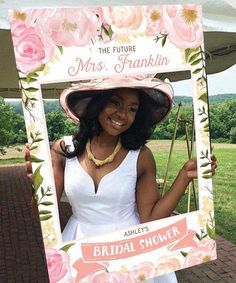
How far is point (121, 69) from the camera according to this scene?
4.93 ft

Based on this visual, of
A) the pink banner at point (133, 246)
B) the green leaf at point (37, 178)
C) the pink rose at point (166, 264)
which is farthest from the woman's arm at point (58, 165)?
the pink rose at point (166, 264)

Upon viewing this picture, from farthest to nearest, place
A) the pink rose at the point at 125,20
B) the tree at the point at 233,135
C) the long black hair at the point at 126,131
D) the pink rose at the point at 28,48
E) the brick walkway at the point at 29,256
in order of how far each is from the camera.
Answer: the brick walkway at the point at 29,256 < the tree at the point at 233,135 < the long black hair at the point at 126,131 < the pink rose at the point at 125,20 < the pink rose at the point at 28,48

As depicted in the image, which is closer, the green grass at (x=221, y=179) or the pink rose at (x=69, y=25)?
the pink rose at (x=69, y=25)

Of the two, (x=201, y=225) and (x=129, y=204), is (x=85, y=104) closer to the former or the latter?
(x=129, y=204)

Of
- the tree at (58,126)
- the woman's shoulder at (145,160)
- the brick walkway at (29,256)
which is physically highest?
the tree at (58,126)

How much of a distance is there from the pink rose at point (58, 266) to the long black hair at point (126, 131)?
333 mm

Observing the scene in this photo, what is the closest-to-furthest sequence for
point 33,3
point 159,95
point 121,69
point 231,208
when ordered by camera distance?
1. point 121,69
2. point 159,95
3. point 33,3
4. point 231,208

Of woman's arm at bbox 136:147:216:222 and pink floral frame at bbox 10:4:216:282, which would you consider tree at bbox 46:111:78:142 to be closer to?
pink floral frame at bbox 10:4:216:282

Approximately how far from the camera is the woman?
1.56 metres

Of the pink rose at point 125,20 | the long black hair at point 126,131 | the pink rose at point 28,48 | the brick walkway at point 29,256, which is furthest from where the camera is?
the brick walkway at point 29,256

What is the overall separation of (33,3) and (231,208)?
172 inches

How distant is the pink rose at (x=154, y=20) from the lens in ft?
4.99

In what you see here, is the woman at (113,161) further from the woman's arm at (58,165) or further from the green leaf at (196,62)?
the green leaf at (196,62)

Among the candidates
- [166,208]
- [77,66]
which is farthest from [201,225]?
[77,66]
